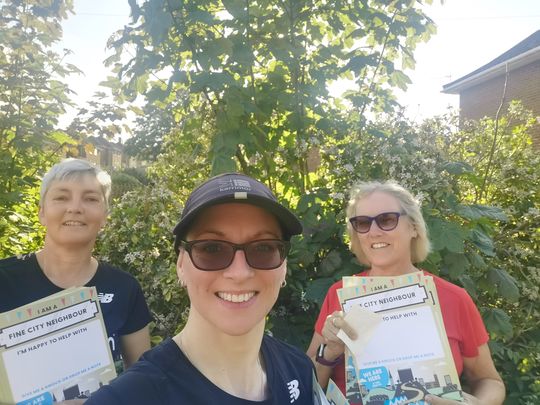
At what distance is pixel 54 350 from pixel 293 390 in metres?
1.00

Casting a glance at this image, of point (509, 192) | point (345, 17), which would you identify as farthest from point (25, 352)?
point (509, 192)

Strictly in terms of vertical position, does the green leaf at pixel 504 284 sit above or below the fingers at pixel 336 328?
below

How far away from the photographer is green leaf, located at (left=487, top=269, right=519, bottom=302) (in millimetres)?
3311

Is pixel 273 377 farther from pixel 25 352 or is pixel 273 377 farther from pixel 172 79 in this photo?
pixel 172 79

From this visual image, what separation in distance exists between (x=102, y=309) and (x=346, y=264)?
1.79 metres

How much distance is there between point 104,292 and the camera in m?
2.15

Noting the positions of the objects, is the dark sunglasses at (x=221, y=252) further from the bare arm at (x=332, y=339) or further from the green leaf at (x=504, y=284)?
the green leaf at (x=504, y=284)

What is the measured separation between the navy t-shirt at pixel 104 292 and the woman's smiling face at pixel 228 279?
3.52ft

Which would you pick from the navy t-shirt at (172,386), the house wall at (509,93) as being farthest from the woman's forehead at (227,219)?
the house wall at (509,93)

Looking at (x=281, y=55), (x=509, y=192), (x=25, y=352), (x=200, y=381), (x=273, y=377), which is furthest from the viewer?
(x=509, y=192)

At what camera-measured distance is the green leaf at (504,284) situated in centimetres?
331

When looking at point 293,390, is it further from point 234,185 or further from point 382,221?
point 382,221

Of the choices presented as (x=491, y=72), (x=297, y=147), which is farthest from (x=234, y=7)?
(x=491, y=72)

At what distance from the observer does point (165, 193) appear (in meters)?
3.54
